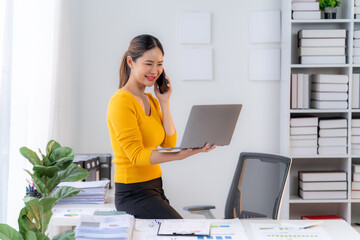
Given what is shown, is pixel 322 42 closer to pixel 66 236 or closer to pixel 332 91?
pixel 332 91

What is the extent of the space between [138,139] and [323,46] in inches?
85.6

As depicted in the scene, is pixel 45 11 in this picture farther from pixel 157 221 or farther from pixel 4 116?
pixel 157 221

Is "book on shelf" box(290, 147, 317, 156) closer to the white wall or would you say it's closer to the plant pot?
the white wall

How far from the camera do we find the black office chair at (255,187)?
110 inches

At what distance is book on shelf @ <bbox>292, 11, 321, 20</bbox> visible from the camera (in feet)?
12.7

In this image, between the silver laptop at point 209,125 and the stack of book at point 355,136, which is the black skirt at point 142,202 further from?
the stack of book at point 355,136

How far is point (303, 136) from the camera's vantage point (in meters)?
3.92

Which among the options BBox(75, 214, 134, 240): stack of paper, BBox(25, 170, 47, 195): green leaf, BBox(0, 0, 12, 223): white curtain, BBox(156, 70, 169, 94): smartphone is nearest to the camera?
BBox(25, 170, 47, 195): green leaf

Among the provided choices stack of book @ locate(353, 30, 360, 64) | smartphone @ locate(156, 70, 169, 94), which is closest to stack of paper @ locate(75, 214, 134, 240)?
smartphone @ locate(156, 70, 169, 94)

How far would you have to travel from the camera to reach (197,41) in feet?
13.3

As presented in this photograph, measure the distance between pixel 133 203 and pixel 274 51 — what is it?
2.20m

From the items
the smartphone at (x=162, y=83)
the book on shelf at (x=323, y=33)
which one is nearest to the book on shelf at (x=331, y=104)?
the book on shelf at (x=323, y=33)

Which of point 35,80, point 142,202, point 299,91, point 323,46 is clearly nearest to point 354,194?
point 299,91

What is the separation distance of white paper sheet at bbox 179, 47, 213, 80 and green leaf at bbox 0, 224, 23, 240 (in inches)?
111
